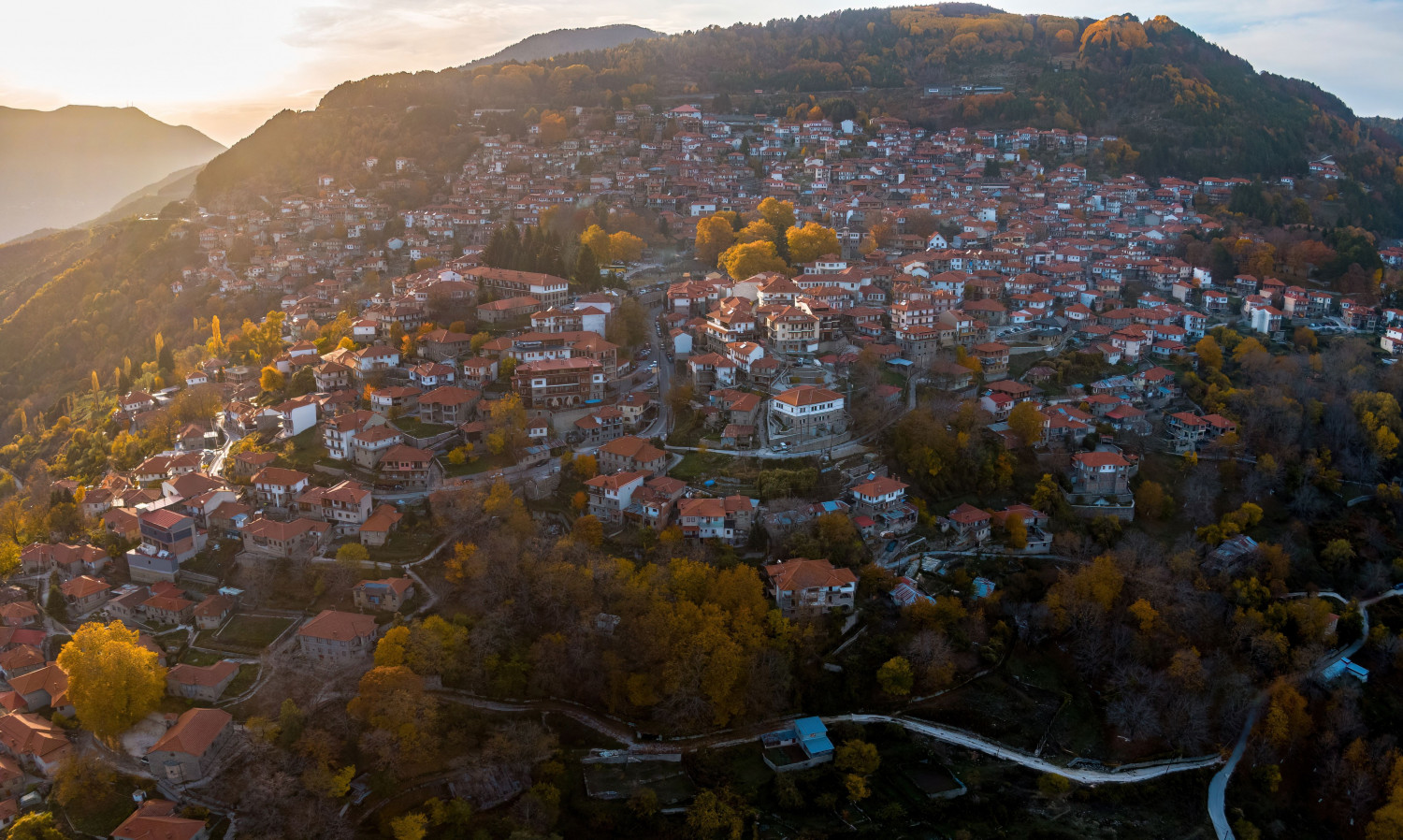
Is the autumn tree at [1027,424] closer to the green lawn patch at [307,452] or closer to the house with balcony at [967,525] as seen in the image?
the house with balcony at [967,525]

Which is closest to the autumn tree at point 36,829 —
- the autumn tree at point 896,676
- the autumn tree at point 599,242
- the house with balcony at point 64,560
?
the house with balcony at point 64,560

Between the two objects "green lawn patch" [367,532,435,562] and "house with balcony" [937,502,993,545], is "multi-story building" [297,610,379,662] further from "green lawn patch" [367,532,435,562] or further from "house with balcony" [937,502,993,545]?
"house with balcony" [937,502,993,545]

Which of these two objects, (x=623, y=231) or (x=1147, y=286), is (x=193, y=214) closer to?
(x=623, y=231)

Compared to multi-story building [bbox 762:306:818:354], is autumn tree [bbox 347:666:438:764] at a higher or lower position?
lower

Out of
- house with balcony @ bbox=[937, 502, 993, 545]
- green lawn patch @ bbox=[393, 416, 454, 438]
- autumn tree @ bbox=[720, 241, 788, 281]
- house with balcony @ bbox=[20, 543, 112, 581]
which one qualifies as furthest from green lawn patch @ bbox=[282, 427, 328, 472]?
house with balcony @ bbox=[937, 502, 993, 545]

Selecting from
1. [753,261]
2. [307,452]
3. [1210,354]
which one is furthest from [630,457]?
[1210,354]
